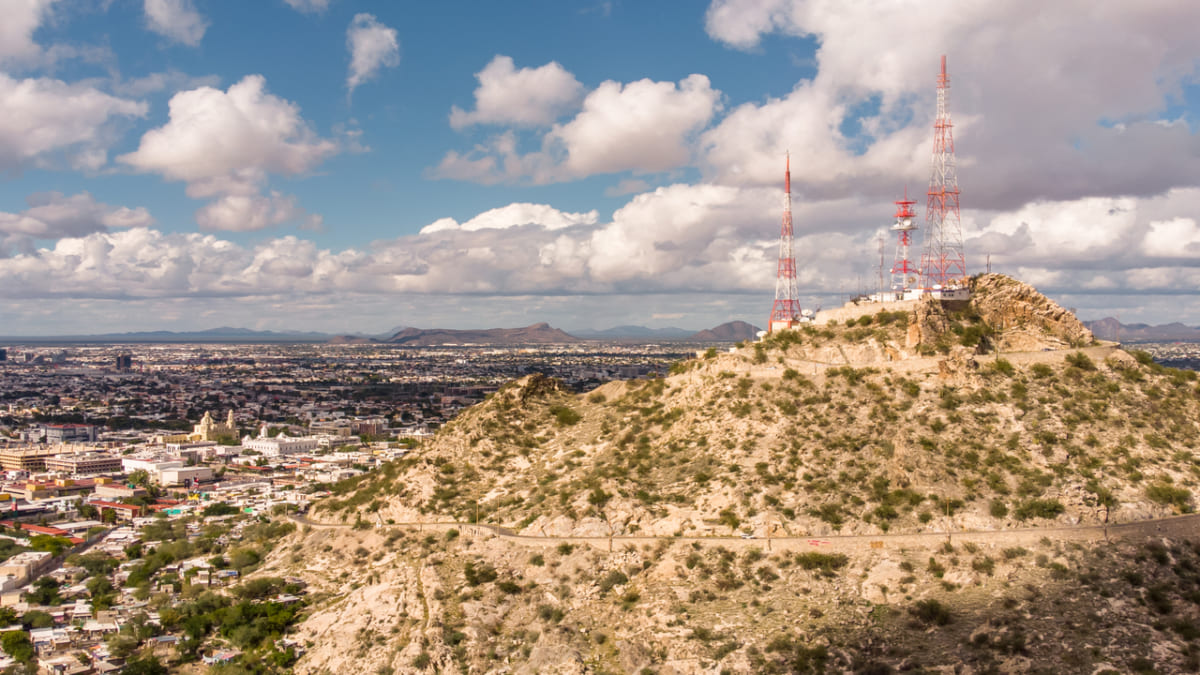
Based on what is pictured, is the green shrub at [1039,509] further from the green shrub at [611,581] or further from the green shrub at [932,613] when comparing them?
the green shrub at [611,581]

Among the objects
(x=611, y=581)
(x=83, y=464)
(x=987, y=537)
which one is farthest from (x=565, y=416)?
(x=83, y=464)

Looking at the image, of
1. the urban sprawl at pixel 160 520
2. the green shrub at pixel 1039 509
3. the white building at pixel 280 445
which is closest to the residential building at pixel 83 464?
the urban sprawl at pixel 160 520

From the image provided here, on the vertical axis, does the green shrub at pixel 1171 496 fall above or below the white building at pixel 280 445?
above

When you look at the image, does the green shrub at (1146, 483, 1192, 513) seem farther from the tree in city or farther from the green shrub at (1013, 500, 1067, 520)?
the tree in city

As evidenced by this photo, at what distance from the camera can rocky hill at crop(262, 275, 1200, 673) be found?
115 ft

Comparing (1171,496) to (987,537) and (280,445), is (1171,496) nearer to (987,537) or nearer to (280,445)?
(987,537)

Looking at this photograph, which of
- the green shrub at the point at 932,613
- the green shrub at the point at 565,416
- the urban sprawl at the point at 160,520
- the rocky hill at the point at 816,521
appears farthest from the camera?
the green shrub at the point at 565,416

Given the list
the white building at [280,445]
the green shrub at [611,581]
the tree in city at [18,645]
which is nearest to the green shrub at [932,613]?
the green shrub at [611,581]

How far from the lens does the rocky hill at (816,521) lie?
35.1 meters

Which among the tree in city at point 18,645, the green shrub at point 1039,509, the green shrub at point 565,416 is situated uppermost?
the green shrub at point 565,416

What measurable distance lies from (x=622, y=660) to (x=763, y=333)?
28163 millimetres

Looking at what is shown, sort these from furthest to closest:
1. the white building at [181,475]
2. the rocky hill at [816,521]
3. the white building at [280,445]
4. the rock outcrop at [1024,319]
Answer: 1. the white building at [280,445]
2. the white building at [181,475]
3. the rock outcrop at [1024,319]
4. the rocky hill at [816,521]

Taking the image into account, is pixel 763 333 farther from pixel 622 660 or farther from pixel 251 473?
pixel 251 473

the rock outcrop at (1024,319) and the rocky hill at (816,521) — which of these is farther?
the rock outcrop at (1024,319)
